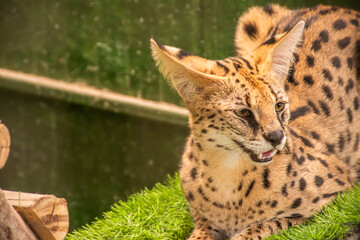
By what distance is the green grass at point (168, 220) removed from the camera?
8.91 feet

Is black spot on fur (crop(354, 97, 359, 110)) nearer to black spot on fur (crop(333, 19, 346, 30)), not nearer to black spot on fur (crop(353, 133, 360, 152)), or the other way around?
black spot on fur (crop(353, 133, 360, 152))

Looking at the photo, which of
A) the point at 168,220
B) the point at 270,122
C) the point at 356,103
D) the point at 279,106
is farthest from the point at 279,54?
the point at 168,220

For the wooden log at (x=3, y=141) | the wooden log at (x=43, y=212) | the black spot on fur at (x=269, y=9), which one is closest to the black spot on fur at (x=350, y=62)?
the black spot on fur at (x=269, y=9)

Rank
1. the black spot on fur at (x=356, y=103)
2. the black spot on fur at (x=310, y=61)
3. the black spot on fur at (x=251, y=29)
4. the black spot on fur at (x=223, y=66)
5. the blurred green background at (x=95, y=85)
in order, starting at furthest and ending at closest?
the blurred green background at (x=95, y=85), the black spot on fur at (x=251, y=29), the black spot on fur at (x=356, y=103), the black spot on fur at (x=310, y=61), the black spot on fur at (x=223, y=66)

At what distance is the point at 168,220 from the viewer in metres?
3.31

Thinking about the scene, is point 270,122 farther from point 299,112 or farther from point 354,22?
point 354,22

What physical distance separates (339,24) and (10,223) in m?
1.97

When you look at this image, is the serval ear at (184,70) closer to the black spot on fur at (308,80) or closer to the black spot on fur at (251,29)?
the black spot on fur at (308,80)

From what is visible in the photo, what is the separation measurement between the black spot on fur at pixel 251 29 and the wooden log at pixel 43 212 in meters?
1.59

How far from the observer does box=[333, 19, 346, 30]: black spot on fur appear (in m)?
3.27

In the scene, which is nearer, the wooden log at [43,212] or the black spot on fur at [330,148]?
the wooden log at [43,212]

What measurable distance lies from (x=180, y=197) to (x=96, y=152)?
1662 mm

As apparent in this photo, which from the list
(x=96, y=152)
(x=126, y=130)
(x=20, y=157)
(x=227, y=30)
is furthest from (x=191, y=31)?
(x=20, y=157)

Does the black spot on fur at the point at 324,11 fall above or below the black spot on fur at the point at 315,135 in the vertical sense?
above
